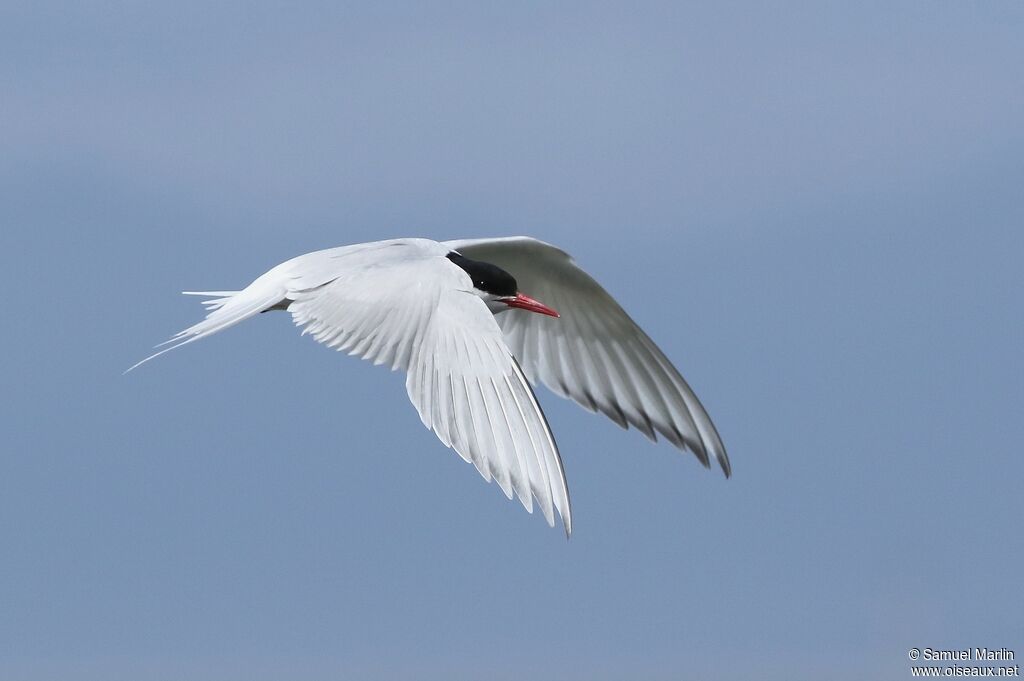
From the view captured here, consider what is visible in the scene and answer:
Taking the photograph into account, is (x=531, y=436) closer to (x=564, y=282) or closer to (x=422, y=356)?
(x=422, y=356)

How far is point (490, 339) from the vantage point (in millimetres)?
7059

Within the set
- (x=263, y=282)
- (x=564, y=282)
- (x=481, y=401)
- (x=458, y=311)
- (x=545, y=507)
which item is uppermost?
(x=564, y=282)

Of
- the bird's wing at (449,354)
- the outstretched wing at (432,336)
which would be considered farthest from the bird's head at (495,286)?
the bird's wing at (449,354)

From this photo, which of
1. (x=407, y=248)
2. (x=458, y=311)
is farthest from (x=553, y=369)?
(x=458, y=311)

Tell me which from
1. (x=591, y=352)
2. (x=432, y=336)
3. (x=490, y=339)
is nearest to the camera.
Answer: (x=490, y=339)

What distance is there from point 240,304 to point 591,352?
2782 millimetres

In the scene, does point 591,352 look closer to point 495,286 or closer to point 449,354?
point 495,286

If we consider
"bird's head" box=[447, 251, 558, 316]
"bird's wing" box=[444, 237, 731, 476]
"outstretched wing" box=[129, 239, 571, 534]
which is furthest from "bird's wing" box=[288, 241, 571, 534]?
"bird's wing" box=[444, 237, 731, 476]

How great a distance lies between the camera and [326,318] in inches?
296

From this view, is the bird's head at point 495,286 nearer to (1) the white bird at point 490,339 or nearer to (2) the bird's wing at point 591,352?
(1) the white bird at point 490,339

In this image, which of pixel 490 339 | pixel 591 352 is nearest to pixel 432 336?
pixel 490 339

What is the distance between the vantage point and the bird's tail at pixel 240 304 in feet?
25.5

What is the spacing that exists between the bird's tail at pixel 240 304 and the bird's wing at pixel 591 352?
137 cm

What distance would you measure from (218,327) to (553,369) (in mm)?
2858
